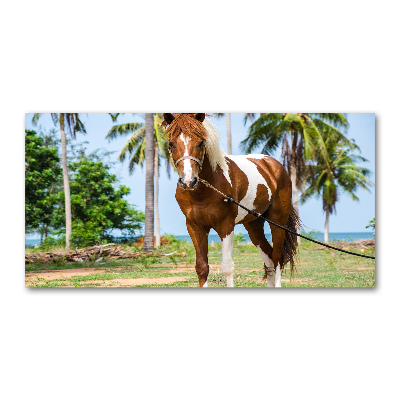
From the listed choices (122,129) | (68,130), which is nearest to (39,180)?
(68,130)

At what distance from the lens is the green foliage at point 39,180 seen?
4539mm

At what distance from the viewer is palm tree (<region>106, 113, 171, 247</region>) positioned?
15.2 ft

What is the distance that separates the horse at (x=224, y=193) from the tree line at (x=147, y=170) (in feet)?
1.18

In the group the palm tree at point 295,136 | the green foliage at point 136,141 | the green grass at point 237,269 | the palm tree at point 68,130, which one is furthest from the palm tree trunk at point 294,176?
the palm tree at point 68,130

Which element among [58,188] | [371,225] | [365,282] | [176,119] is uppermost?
[176,119]

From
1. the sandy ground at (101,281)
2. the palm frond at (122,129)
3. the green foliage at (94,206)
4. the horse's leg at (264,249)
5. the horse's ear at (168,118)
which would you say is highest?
the palm frond at (122,129)

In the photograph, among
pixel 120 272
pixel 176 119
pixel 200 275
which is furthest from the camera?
pixel 120 272

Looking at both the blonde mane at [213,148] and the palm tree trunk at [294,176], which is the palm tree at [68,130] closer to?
the blonde mane at [213,148]

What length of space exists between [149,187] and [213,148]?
1229 millimetres
